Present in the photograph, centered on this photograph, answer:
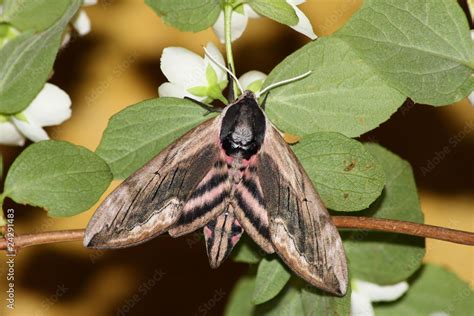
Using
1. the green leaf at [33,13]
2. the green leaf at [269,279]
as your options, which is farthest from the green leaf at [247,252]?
the green leaf at [33,13]

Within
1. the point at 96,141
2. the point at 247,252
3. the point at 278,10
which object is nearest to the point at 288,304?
the point at 247,252

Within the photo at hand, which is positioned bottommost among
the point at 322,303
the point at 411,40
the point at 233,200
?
the point at 322,303

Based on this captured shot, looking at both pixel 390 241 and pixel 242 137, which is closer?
pixel 242 137

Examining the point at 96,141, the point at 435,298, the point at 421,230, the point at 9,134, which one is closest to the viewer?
the point at 421,230

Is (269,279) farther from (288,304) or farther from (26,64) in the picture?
(26,64)

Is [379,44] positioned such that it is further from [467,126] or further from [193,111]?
[467,126]

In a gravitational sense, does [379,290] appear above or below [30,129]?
below

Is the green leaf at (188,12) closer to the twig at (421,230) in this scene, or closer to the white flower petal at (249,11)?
the white flower petal at (249,11)
